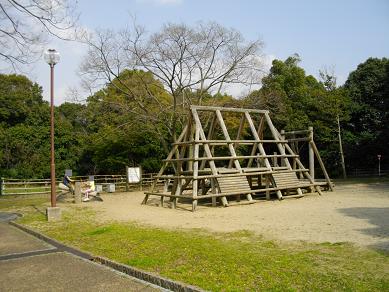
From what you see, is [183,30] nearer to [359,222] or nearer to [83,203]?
[83,203]

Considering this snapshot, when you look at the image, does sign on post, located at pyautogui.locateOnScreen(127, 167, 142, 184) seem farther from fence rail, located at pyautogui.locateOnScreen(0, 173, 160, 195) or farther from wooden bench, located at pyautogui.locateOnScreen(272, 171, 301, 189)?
wooden bench, located at pyautogui.locateOnScreen(272, 171, 301, 189)

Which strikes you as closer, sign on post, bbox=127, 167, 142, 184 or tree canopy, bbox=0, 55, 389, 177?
sign on post, bbox=127, 167, 142, 184

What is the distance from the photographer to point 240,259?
6027mm

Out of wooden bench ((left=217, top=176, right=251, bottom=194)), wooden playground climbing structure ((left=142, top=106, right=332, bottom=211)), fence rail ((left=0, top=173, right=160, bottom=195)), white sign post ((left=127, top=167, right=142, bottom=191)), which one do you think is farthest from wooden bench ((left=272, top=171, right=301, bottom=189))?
fence rail ((left=0, top=173, right=160, bottom=195))

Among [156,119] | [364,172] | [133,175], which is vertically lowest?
[364,172]

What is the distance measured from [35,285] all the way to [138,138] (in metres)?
25.7

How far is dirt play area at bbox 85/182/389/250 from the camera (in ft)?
25.7

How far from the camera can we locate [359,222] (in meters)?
9.32

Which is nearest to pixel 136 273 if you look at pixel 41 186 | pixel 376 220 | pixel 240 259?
pixel 240 259

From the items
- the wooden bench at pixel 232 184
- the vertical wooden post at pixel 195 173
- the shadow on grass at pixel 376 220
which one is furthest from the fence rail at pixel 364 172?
the vertical wooden post at pixel 195 173

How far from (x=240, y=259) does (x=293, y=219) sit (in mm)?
4627

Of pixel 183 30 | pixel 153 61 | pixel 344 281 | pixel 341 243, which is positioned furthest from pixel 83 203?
pixel 344 281

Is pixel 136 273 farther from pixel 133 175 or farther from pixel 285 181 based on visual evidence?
pixel 133 175

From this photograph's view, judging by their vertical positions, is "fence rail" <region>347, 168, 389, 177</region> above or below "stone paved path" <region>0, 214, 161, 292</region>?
above
